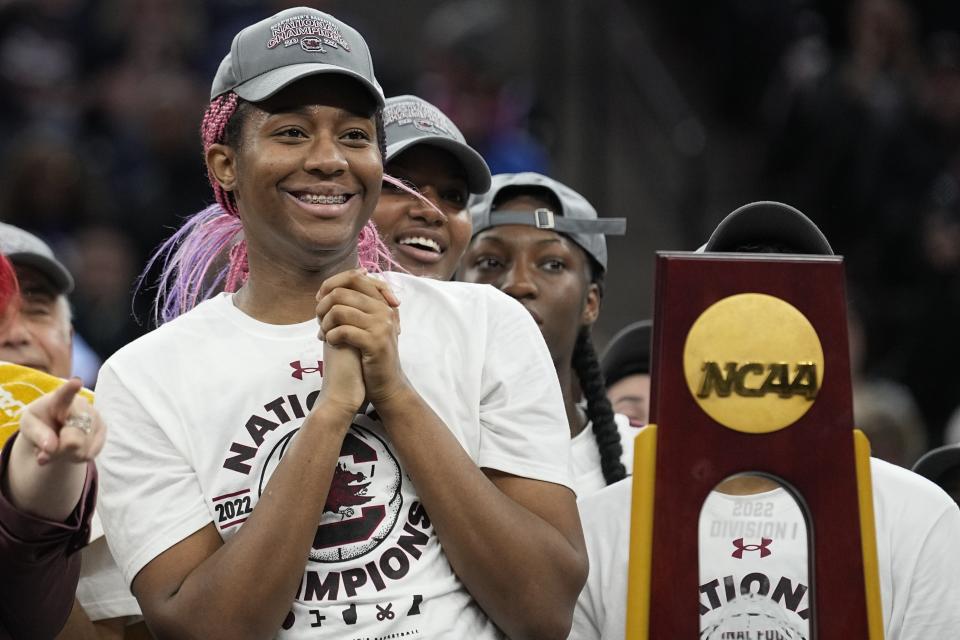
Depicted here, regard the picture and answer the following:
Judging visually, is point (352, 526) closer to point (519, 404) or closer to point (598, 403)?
point (519, 404)

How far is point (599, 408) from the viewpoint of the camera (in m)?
3.89

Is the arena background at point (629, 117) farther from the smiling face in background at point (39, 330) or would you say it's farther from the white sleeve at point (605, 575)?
the white sleeve at point (605, 575)

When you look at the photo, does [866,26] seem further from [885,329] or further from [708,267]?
[708,267]

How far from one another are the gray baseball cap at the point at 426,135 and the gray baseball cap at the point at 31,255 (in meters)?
0.89

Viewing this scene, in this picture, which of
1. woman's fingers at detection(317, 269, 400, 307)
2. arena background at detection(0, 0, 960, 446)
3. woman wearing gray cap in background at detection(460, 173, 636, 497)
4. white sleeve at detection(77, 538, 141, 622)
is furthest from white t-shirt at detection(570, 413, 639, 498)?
arena background at detection(0, 0, 960, 446)

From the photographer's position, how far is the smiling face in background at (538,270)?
3.77 m

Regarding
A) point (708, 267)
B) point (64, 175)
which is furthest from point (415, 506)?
point (64, 175)

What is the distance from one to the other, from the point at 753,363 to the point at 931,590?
0.71 m

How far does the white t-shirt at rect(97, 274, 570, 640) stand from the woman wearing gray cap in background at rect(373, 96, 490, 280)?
2.64ft

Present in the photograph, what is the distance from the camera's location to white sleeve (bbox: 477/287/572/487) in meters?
2.51

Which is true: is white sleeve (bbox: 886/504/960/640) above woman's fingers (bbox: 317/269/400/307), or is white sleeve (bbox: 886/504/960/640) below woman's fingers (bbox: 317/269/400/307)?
below

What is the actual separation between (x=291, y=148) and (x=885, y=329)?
553cm

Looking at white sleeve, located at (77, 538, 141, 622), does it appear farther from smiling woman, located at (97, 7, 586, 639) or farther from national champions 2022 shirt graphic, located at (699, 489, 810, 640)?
national champions 2022 shirt graphic, located at (699, 489, 810, 640)

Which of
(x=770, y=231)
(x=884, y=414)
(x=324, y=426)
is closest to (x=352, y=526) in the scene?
(x=324, y=426)
